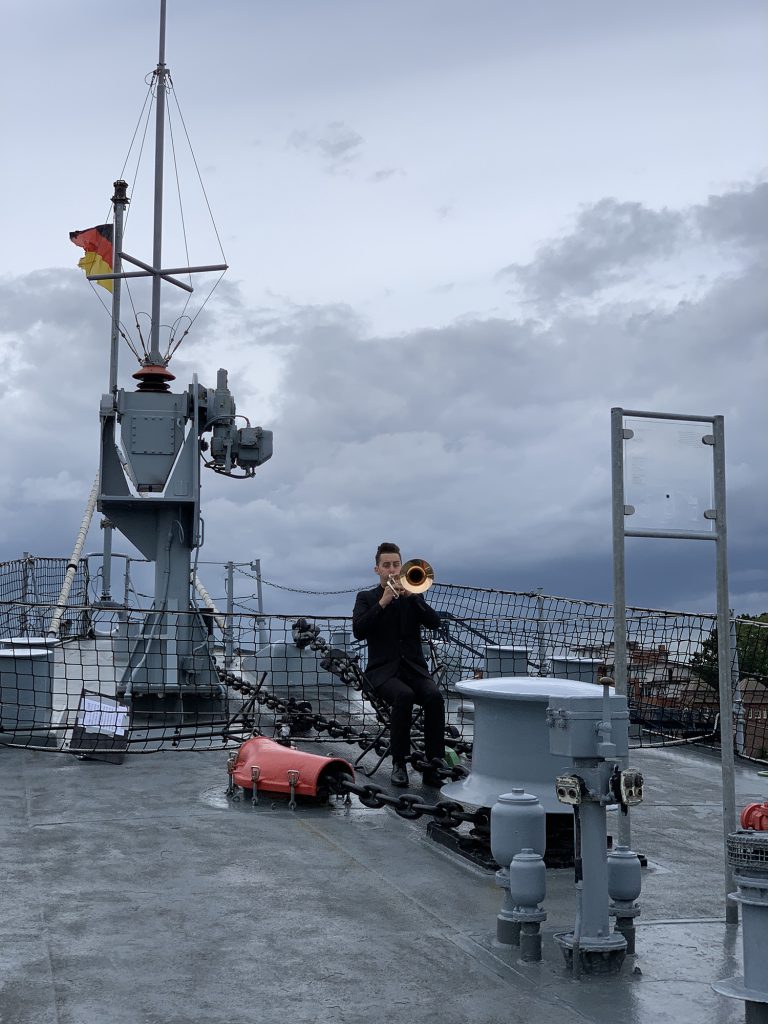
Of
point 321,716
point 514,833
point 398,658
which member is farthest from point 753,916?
point 321,716

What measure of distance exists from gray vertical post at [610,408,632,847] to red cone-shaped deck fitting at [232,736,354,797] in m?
2.32

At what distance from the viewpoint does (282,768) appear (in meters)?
6.69

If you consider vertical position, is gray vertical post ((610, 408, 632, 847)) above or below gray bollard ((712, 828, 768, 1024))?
above

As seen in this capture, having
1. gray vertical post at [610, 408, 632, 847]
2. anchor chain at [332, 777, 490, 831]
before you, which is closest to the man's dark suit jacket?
anchor chain at [332, 777, 490, 831]

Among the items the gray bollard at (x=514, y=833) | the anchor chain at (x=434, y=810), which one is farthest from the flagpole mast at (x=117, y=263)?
the gray bollard at (x=514, y=833)

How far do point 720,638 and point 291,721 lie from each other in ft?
15.4

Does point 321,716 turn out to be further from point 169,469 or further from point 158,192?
point 158,192

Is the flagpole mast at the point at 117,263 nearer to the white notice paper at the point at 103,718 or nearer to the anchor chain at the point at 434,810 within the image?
the white notice paper at the point at 103,718

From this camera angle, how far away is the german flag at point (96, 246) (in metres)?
18.0

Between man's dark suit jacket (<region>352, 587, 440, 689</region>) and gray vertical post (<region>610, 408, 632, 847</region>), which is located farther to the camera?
man's dark suit jacket (<region>352, 587, 440, 689</region>)

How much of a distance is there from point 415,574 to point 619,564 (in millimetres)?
1906

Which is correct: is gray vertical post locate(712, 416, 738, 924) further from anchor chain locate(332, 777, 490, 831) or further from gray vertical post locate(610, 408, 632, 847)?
anchor chain locate(332, 777, 490, 831)

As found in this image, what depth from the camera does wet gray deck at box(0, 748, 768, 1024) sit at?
3.56m

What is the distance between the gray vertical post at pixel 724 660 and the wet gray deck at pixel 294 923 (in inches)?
15.2
